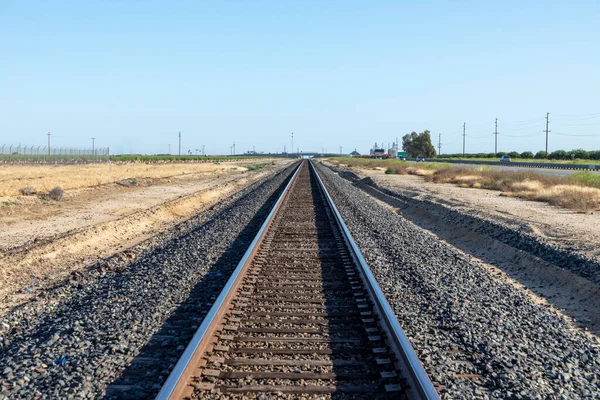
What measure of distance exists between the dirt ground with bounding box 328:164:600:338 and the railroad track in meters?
2.96

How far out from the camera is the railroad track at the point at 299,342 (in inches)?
189

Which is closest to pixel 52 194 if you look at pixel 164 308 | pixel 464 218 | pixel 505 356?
pixel 464 218

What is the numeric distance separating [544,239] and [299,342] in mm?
9468

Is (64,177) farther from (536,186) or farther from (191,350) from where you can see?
(191,350)

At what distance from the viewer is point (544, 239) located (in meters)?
13.5

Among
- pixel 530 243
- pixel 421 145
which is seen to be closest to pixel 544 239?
pixel 530 243

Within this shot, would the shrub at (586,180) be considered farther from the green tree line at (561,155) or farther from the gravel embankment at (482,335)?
the green tree line at (561,155)

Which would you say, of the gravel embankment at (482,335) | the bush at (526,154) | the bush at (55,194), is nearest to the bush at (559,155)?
the bush at (526,154)

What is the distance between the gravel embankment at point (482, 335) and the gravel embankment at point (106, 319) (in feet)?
8.40

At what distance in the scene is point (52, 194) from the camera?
80.0 ft

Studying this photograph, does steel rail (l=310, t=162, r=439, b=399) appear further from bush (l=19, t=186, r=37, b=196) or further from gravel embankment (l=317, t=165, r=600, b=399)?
bush (l=19, t=186, r=37, b=196)

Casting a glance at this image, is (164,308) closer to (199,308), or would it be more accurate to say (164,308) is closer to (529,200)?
(199,308)

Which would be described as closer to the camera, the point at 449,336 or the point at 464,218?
the point at 449,336

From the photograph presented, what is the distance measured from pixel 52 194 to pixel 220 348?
21.1 meters
